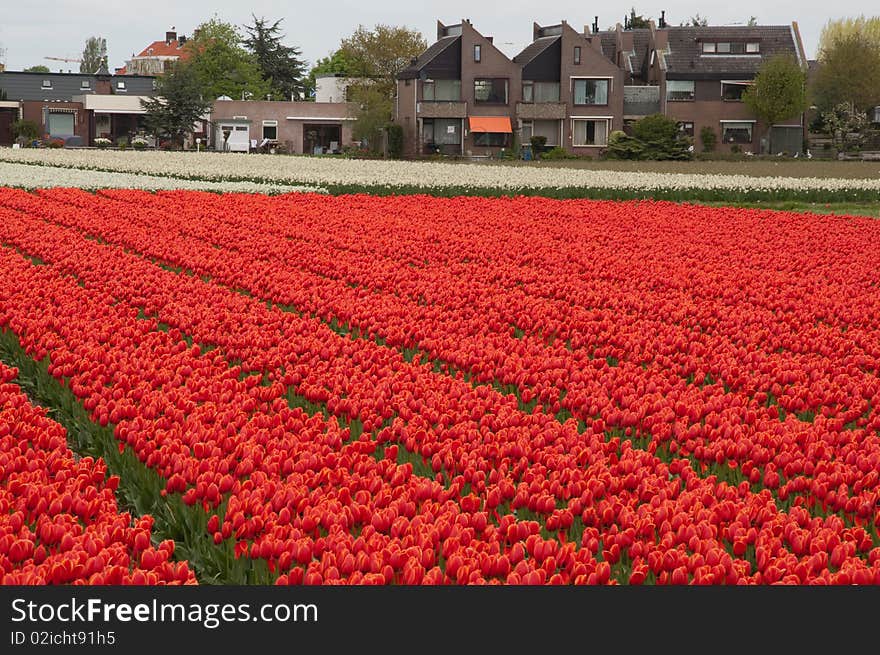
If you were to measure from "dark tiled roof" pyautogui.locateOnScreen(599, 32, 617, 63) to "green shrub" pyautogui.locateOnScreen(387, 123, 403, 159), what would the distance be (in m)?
23.2

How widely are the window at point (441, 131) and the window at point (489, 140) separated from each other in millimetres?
1412

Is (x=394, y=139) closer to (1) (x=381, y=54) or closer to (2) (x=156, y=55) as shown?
(1) (x=381, y=54)

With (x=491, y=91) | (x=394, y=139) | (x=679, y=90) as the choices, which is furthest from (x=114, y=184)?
(x=679, y=90)

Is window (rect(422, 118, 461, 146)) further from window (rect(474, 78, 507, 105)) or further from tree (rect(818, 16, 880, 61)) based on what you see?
tree (rect(818, 16, 880, 61))

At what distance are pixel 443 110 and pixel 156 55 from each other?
84.7 meters

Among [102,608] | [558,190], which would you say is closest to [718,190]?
[558,190]

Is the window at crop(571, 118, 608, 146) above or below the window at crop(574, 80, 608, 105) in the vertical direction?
below

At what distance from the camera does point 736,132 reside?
76.1 meters

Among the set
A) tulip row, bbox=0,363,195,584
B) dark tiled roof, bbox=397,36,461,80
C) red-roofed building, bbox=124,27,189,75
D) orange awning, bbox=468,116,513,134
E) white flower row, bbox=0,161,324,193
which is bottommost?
tulip row, bbox=0,363,195,584

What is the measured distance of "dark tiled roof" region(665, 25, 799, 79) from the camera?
77.2m

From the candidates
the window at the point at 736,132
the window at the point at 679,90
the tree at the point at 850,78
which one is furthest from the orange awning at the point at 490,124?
the tree at the point at 850,78

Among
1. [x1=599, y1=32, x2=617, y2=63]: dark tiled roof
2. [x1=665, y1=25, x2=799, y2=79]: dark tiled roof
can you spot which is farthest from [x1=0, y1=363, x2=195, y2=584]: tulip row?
[x1=599, y1=32, x2=617, y2=63]: dark tiled roof

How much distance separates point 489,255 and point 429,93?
63.2 metres

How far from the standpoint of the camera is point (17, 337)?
31.5ft
